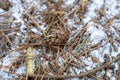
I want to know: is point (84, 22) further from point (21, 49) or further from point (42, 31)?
point (21, 49)

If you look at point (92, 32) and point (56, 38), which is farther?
point (92, 32)

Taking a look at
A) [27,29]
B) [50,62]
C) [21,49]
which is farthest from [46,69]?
[27,29]

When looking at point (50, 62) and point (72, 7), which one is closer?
point (50, 62)
